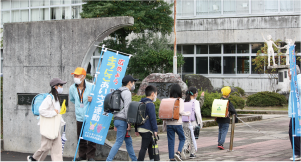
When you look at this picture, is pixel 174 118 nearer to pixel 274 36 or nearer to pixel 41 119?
pixel 41 119

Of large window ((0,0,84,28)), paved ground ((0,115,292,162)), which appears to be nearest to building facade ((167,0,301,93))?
large window ((0,0,84,28))

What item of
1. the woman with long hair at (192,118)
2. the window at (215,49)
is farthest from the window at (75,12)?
the woman with long hair at (192,118)

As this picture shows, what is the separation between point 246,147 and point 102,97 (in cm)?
406

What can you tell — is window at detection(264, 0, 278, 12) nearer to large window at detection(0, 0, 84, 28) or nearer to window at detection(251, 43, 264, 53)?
window at detection(251, 43, 264, 53)

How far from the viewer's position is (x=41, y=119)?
19.1ft

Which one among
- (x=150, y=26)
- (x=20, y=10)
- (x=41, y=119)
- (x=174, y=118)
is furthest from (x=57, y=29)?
(x=20, y=10)

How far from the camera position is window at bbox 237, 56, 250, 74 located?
28.5 m

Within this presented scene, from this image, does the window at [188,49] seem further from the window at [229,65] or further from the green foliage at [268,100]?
the green foliage at [268,100]

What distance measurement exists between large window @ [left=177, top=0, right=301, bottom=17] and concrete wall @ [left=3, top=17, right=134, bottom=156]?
22865 mm

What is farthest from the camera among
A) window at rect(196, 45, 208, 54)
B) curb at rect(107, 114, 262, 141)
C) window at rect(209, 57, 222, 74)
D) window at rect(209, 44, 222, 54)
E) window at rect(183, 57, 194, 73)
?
window at rect(183, 57, 194, 73)

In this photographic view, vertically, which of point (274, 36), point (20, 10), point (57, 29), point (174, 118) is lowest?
point (174, 118)

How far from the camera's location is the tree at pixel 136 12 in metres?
21.9

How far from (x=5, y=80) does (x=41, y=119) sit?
293cm

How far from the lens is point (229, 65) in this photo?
1141 inches
